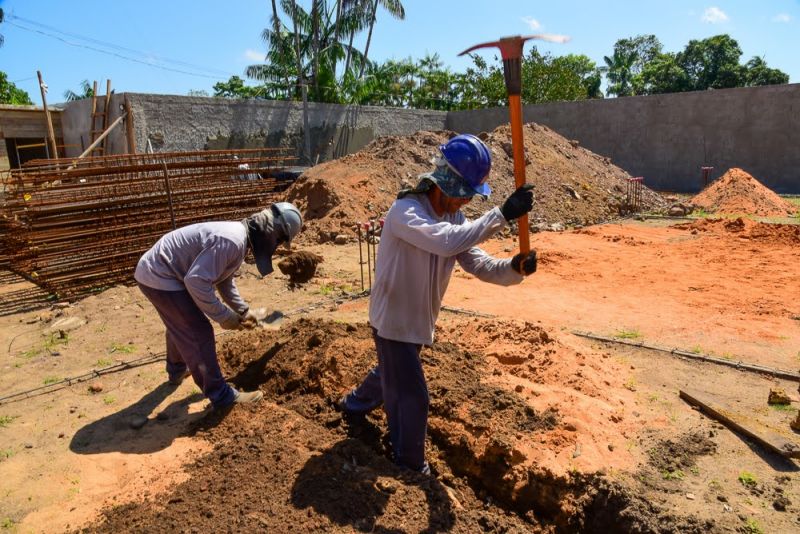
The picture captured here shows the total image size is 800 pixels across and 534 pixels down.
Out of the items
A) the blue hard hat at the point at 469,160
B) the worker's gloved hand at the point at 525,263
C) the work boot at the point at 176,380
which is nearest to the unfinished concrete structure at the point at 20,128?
the work boot at the point at 176,380

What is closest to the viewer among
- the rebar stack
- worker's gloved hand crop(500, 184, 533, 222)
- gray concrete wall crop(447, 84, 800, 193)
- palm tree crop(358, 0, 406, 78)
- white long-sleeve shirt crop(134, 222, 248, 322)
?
worker's gloved hand crop(500, 184, 533, 222)

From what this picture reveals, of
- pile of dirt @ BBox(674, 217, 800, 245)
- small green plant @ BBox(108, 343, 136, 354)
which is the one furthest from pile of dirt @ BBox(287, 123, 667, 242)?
small green plant @ BBox(108, 343, 136, 354)

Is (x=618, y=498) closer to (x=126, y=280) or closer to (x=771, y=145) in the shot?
(x=126, y=280)

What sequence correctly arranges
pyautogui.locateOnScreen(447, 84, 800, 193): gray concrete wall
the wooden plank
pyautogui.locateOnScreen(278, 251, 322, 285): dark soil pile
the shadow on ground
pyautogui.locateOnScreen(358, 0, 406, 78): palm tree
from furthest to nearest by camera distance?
pyautogui.locateOnScreen(358, 0, 406, 78): palm tree < pyautogui.locateOnScreen(447, 84, 800, 193): gray concrete wall < pyautogui.locateOnScreen(278, 251, 322, 285): dark soil pile < the shadow on ground < the wooden plank

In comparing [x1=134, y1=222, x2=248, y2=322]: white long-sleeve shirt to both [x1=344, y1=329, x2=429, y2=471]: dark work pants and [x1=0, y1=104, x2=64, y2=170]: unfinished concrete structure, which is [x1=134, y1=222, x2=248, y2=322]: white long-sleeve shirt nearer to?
[x1=344, y1=329, x2=429, y2=471]: dark work pants

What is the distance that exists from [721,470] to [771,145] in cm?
1755

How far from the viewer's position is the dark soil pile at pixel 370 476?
279 cm

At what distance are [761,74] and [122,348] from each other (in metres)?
35.6

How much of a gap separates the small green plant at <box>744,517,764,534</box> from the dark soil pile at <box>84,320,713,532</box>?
187mm

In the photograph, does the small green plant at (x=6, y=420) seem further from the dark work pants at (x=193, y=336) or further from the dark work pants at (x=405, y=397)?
the dark work pants at (x=405, y=397)

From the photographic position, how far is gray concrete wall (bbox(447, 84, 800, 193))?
56.5 feet

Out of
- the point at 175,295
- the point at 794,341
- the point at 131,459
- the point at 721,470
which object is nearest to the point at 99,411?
the point at 131,459

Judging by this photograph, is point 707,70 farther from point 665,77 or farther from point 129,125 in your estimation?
point 129,125

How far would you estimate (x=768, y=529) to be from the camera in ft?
8.73
